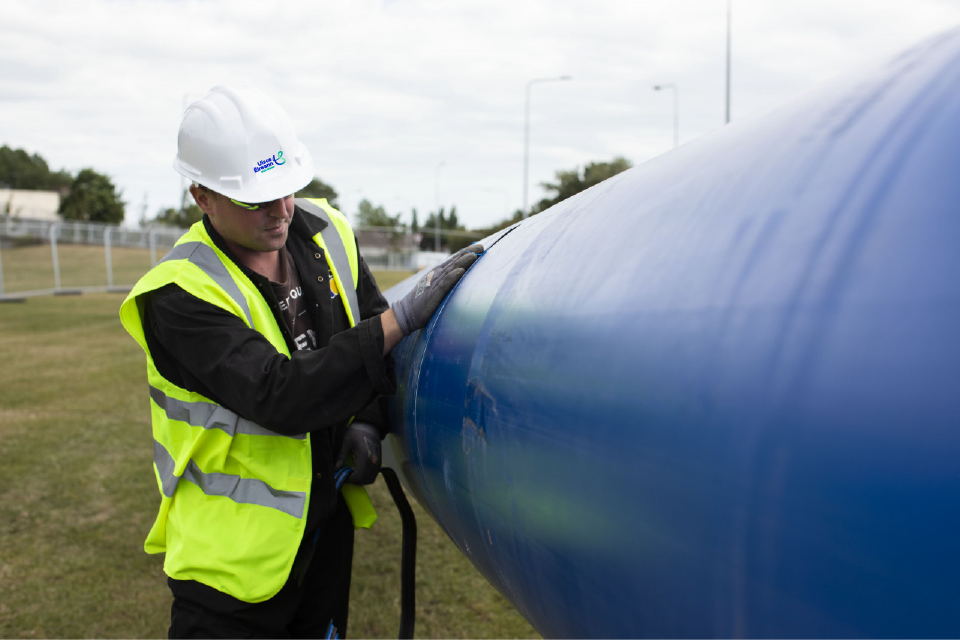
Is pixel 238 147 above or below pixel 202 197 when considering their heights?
above

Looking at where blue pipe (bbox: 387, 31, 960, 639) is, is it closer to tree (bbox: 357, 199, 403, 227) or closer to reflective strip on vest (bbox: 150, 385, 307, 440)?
reflective strip on vest (bbox: 150, 385, 307, 440)

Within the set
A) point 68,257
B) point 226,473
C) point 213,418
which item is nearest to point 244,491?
point 226,473

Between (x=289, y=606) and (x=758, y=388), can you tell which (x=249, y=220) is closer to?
(x=289, y=606)

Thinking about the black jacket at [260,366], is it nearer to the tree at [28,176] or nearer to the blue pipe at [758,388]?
the blue pipe at [758,388]

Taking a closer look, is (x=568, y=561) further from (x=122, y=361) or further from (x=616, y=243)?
(x=122, y=361)

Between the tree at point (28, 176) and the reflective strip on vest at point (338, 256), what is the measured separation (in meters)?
93.6

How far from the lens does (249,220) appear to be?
2.01m

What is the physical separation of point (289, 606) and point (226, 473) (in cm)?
47

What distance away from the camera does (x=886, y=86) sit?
3.18 feet

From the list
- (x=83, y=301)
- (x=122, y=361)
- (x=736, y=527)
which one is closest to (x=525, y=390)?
(x=736, y=527)

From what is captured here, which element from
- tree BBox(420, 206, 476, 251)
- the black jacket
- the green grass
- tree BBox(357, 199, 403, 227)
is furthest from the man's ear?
tree BBox(357, 199, 403, 227)

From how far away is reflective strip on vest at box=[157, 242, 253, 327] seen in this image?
1941 mm

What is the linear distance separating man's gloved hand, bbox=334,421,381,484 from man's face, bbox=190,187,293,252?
60cm

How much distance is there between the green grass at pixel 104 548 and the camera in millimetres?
3248
